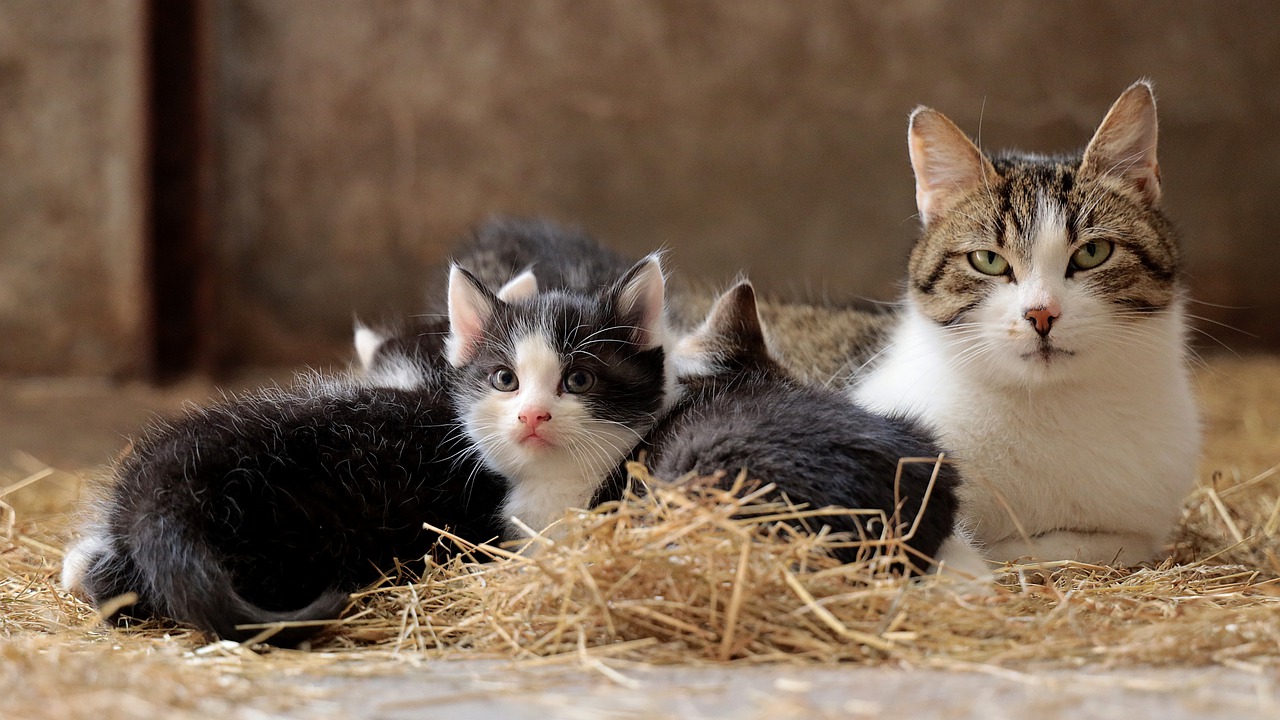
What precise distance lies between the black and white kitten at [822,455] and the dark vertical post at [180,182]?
4447mm

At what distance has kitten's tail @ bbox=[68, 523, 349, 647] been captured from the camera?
6.69 ft

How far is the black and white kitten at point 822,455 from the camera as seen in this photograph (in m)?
2.14

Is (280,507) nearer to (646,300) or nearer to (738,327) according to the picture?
(646,300)

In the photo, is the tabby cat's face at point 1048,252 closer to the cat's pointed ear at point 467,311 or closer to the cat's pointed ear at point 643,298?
the cat's pointed ear at point 643,298

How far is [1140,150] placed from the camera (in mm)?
2676

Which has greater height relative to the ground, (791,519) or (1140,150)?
(1140,150)

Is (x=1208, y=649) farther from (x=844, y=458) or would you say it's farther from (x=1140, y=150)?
(x=1140, y=150)

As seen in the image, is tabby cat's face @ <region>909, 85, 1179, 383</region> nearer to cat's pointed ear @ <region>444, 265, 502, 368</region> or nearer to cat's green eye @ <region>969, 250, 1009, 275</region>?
cat's green eye @ <region>969, 250, 1009, 275</region>

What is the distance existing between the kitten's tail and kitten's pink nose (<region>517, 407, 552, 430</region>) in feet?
1.68

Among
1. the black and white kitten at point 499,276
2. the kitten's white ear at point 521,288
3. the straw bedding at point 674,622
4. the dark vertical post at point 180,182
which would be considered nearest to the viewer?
the straw bedding at point 674,622

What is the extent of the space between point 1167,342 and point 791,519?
1.12m

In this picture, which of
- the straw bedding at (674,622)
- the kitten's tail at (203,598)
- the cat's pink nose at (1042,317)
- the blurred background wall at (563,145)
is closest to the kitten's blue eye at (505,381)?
the straw bedding at (674,622)

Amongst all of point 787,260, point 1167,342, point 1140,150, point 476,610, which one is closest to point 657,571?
point 476,610

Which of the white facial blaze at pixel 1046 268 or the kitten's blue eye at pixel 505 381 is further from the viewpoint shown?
the kitten's blue eye at pixel 505 381
